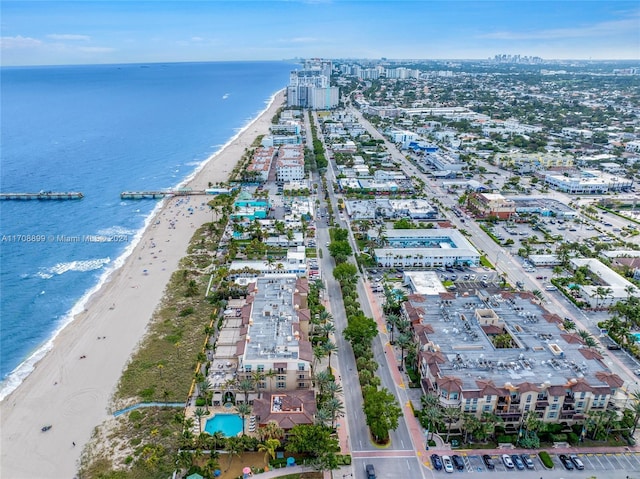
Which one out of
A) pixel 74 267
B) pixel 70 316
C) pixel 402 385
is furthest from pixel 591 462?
pixel 74 267

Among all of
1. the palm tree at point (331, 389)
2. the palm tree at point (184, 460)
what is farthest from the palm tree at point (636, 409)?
the palm tree at point (184, 460)

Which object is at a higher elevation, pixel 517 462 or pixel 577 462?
pixel 577 462

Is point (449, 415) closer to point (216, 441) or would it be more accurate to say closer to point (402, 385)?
point (402, 385)

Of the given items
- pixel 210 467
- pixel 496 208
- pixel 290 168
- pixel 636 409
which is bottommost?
pixel 210 467

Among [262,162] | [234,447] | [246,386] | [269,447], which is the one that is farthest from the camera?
[262,162]

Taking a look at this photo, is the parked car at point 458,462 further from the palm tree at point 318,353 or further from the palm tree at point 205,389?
the palm tree at point 205,389

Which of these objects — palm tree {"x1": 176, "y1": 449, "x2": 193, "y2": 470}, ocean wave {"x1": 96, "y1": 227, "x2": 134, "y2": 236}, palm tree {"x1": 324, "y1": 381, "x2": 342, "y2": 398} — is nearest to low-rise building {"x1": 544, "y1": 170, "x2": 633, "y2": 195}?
palm tree {"x1": 324, "y1": 381, "x2": 342, "y2": 398}

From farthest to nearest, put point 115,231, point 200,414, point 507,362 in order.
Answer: point 115,231 → point 507,362 → point 200,414
